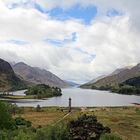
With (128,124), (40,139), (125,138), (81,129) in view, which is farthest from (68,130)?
(128,124)

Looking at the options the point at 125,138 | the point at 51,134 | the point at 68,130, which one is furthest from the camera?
the point at 125,138

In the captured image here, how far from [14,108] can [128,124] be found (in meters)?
52.4

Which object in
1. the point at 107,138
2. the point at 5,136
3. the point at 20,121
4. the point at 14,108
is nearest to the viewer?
the point at 107,138

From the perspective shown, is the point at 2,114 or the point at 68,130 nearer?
the point at 68,130

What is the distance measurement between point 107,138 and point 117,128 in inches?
2542

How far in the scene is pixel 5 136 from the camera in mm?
50562

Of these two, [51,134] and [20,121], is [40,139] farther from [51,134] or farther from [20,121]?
[20,121]

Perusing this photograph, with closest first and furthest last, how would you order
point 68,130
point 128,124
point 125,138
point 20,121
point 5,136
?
point 5,136, point 68,130, point 125,138, point 20,121, point 128,124

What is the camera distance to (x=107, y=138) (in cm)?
4694

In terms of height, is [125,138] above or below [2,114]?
below

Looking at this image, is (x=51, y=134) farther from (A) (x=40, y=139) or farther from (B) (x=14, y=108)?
(B) (x=14, y=108)

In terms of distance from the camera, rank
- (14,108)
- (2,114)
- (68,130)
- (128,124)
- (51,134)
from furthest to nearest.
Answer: (14,108)
(128,124)
(2,114)
(68,130)
(51,134)

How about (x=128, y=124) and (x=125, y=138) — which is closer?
(x=125, y=138)

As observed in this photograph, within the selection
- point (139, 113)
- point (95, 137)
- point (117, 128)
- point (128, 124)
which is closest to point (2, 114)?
point (95, 137)
